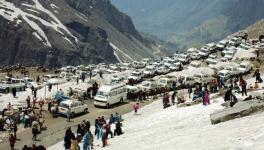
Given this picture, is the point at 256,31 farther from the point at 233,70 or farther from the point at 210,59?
the point at 233,70

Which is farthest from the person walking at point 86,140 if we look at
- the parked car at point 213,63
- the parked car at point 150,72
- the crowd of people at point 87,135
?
the parked car at point 213,63

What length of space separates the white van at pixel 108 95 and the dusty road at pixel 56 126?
73 centimetres

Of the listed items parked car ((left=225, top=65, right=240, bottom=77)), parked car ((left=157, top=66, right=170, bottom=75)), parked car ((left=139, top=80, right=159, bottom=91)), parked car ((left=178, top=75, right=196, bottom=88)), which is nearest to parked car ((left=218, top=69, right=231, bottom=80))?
parked car ((left=225, top=65, right=240, bottom=77))

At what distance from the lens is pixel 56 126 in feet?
182

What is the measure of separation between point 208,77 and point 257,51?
23.3m

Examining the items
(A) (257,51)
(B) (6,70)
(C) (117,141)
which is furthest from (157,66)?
(C) (117,141)

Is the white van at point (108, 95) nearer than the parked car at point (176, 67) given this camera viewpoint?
Yes

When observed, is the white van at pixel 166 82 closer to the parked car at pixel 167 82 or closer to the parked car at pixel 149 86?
the parked car at pixel 167 82

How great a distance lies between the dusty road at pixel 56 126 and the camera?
49.3 m

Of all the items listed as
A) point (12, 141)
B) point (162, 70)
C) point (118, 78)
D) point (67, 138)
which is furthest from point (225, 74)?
point (67, 138)

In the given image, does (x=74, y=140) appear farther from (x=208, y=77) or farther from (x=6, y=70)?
(x=6, y=70)

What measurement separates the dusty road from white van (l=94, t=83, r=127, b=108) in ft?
2.38

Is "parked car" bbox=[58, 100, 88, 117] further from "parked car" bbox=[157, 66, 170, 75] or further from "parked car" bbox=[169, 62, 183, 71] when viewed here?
"parked car" bbox=[169, 62, 183, 71]

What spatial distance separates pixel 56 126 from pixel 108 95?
35.4 feet
